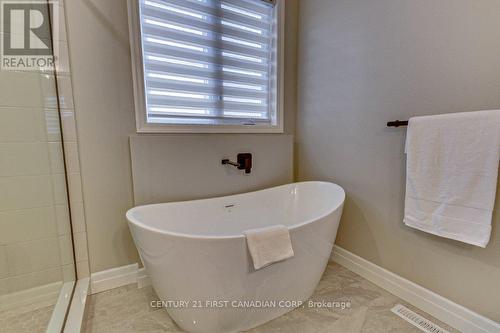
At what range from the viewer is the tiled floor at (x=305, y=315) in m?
1.21

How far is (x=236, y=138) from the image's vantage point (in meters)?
1.86

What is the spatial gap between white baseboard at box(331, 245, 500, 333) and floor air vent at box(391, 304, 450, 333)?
0.08 metres

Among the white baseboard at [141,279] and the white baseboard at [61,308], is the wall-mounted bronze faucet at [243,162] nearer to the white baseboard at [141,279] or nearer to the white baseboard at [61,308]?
the white baseboard at [141,279]

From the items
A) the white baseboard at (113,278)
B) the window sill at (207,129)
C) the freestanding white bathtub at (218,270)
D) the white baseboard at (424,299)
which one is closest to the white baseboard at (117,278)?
the white baseboard at (113,278)

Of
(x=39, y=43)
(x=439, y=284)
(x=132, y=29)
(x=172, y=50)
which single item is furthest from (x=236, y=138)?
(x=439, y=284)

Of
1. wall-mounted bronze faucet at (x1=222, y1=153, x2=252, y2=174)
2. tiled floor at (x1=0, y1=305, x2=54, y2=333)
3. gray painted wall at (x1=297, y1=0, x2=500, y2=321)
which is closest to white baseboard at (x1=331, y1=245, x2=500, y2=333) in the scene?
gray painted wall at (x1=297, y1=0, x2=500, y2=321)

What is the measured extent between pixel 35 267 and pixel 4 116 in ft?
2.72

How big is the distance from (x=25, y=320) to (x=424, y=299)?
2.12 metres

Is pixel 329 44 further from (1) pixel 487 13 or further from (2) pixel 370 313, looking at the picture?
(2) pixel 370 313

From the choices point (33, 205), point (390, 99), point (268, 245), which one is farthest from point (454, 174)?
point (33, 205)

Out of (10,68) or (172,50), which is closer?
(10,68)

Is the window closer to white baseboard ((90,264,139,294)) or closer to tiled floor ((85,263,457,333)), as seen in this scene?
white baseboard ((90,264,139,294))

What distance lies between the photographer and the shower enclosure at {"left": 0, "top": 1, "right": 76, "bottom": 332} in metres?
1.17

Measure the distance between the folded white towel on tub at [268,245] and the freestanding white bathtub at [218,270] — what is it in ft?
0.12
